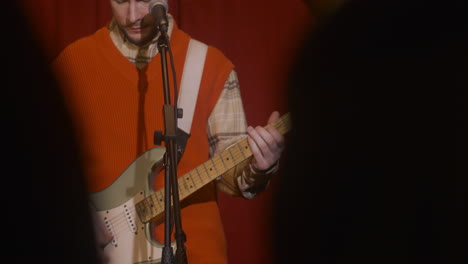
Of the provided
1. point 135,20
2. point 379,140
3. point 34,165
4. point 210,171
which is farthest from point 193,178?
point 34,165

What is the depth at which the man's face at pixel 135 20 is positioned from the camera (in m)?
1.42

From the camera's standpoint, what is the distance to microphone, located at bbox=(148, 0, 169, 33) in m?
0.97

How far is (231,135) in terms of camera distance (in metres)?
1.42

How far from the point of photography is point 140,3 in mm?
1427

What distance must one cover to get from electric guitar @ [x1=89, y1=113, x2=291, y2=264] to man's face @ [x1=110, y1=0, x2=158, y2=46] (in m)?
0.37

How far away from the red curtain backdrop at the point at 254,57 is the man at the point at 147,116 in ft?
0.98

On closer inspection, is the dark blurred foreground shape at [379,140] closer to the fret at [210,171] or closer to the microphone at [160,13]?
the fret at [210,171]

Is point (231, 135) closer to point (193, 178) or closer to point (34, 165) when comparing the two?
point (193, 178)

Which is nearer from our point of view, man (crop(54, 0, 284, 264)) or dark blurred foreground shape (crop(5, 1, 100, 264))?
dark blurred foreground shape (crop(5, 1, 100, 264))

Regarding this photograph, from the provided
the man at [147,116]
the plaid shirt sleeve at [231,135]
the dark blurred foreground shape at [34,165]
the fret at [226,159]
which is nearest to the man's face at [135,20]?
the man at [147,116]

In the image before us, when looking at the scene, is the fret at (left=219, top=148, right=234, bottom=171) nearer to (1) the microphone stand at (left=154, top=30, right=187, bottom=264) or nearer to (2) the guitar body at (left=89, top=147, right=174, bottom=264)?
(2) the guitar body at (left=89, top=147, right=174, bottom=264)

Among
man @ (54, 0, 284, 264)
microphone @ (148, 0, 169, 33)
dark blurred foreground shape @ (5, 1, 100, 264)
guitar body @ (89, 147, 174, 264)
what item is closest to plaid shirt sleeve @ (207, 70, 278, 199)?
man @ (54, 0, 284, 264)

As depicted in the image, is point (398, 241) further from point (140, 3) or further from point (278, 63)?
point (140, 3)

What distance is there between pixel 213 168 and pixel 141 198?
8.4 inches
